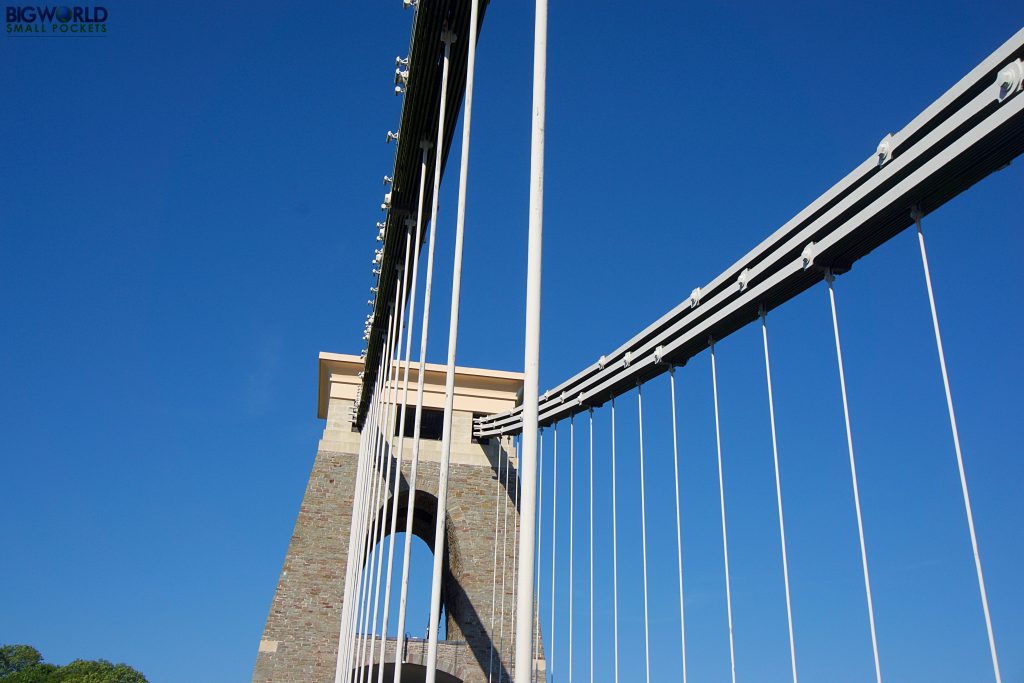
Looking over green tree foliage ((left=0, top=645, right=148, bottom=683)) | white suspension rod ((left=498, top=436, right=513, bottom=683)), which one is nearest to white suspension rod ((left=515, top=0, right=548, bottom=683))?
white suspension rod ((left=498, top=436, right=513, bottom=683))

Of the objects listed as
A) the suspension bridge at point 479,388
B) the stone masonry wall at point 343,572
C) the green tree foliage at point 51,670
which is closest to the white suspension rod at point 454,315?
the suspension bridge at point 479,388

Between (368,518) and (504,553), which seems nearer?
(368,518)

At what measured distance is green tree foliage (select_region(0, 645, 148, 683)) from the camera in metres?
44.6

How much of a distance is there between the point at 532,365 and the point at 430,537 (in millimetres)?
20539

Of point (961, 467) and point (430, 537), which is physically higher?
point (430, 537)

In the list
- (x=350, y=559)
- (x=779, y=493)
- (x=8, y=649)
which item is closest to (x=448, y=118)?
(x=779, y=493)

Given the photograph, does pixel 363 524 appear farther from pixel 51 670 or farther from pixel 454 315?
pixel 51 670

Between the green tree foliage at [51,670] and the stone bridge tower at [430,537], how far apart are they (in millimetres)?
28329

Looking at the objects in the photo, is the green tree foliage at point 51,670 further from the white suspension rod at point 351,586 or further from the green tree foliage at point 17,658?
the white suspension rod at point 351,586

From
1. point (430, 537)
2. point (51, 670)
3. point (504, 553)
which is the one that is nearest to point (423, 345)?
point (504, 553)

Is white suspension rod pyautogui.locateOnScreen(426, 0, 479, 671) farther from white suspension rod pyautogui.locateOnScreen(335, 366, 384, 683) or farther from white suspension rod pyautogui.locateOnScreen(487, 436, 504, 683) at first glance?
white suspension rod pyautogui.locateOnScreen(487, 436, 504, 683)

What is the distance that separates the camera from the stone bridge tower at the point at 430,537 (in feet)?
63.4

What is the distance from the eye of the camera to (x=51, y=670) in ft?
162

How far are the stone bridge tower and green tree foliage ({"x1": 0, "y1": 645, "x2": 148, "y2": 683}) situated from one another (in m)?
28.3
